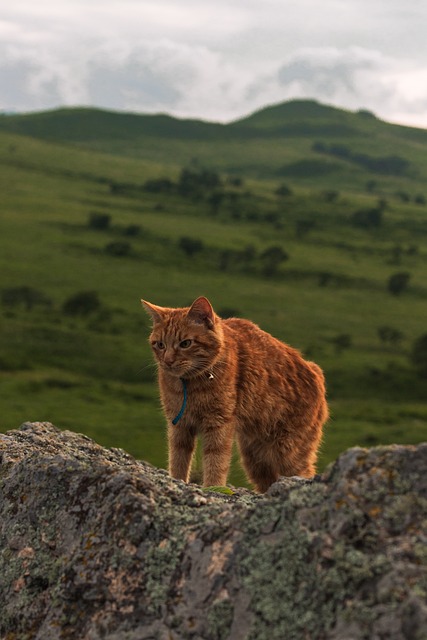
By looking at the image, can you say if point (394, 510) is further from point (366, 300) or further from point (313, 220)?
point (313, 220)

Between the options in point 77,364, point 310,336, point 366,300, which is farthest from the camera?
point 366,300

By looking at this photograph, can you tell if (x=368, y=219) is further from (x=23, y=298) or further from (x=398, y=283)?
(x=23, y=298)

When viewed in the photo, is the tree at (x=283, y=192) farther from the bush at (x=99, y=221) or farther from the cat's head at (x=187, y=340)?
the cat's head at (x=187, y=340)

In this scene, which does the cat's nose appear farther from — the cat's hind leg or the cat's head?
the cat's hind leg

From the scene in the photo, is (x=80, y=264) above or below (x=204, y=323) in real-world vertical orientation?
below

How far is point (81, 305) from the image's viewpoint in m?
85.4

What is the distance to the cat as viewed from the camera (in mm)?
8766

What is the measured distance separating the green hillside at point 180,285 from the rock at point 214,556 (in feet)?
74.6

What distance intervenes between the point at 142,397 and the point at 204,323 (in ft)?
192

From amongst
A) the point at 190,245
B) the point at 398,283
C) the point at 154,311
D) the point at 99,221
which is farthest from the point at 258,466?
the point at 99,221

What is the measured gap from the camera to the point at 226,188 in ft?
562

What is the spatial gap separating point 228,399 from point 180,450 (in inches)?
28.0

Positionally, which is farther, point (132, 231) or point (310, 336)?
point (132, 231)

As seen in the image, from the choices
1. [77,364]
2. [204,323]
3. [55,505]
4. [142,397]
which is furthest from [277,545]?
[77,364]
